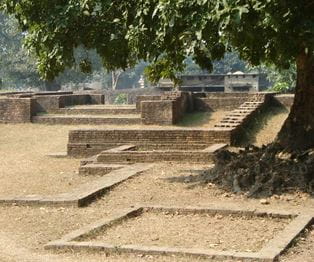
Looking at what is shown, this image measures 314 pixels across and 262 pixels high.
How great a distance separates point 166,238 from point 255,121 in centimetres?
930

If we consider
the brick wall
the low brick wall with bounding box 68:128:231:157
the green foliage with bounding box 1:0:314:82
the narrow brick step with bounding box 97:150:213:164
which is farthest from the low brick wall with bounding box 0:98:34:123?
the green foliage with bounding box 1:0:314:82

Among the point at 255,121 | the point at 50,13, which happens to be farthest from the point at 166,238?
the point at 255,121

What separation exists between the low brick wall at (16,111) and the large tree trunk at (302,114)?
33.4ft

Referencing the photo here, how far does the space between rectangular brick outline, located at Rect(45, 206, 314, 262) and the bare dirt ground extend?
6cm

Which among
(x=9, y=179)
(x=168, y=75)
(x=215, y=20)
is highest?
(x=215, y=20)

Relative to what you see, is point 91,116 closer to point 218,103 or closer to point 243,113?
point 218,103

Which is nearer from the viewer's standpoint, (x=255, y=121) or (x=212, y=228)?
(x=212, y=228)

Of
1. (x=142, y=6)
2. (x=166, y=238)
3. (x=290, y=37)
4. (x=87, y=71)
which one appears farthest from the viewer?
(x=87, y=71)

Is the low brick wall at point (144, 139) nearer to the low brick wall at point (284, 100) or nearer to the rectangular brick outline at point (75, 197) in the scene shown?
the rectangular brick outline at point (75, 197)

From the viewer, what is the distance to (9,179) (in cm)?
891

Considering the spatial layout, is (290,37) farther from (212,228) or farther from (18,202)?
(18,202)

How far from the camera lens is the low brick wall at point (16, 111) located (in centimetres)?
1714

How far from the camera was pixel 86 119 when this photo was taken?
1667 cm

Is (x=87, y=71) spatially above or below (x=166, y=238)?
above
